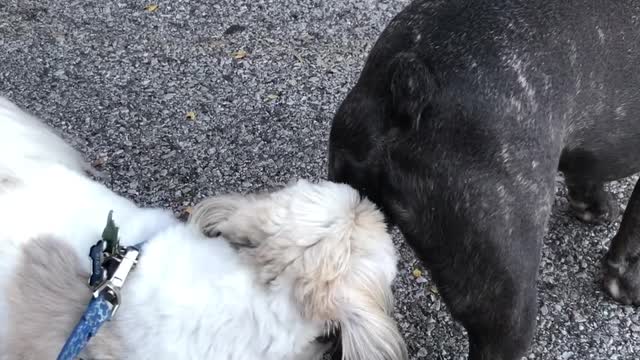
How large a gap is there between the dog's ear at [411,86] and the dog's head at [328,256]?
267 millimetres

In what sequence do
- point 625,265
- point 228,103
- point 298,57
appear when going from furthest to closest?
point 298,57, point 228,103, point 625,265

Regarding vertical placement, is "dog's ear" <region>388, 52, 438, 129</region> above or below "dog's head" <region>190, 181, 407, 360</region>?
above

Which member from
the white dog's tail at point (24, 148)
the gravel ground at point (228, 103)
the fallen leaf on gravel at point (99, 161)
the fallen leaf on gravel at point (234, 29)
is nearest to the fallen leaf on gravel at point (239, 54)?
the gravel ground at point (228, 103)

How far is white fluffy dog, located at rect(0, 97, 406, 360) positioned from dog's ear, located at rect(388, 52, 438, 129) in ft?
0.89

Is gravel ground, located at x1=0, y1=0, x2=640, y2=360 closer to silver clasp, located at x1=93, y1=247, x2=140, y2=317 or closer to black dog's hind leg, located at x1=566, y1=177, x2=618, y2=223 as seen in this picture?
black dog's hind leg, located at x1=566, y1=177, x2=618, y2=223

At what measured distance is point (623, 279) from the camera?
2951 millimetres

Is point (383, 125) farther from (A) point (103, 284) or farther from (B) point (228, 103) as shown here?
(B) point (228, 103)

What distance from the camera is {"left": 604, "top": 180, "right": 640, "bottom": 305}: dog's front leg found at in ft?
9.32

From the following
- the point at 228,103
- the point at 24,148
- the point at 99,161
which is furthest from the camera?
the point at 228,103

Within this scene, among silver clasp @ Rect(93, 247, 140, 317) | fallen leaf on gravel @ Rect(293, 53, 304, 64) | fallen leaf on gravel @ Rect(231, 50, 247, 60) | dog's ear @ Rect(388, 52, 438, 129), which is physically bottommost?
fallen leaf on gravel @ Rect(293, 53, 304, 64)

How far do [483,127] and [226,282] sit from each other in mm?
789

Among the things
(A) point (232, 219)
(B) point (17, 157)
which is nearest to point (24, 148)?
(B) point (17, 157)

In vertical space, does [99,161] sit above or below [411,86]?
below

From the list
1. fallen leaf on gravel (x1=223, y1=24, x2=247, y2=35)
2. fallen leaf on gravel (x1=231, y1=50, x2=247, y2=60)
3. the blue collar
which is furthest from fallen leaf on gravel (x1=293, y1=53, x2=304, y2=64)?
the blue collar
